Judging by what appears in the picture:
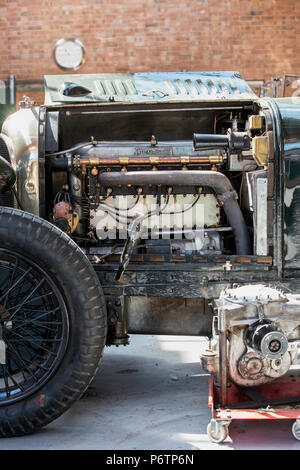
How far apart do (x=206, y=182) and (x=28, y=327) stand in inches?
61.1

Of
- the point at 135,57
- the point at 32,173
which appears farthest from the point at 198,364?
the point at 135,57

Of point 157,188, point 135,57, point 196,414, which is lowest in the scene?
point 196,414

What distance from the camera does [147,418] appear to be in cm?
404

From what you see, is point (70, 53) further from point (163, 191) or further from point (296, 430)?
point (296, 430)

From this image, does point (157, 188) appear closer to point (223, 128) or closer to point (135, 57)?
point (223, 128)

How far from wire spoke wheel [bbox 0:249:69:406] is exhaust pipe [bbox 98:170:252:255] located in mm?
907

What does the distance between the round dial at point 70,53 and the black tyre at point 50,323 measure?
275 inches

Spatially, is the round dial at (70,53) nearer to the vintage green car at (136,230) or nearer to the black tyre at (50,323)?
the vintage green car at (136,230)

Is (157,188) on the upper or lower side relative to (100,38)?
lower

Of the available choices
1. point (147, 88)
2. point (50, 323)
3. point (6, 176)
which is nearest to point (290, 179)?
point (147, 88)

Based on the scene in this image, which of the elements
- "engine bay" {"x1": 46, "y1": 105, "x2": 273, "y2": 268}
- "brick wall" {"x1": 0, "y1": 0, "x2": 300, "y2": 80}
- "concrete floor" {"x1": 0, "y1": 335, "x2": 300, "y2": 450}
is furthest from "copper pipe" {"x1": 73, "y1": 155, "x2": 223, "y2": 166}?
"brick wall" {"x1": 0, "y1": 0, "x2": 300, "y2": 80}

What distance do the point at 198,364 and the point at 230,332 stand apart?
193 centimetres

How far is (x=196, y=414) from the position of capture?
412cm

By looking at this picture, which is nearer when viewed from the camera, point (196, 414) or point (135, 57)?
point (196, 414)
